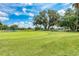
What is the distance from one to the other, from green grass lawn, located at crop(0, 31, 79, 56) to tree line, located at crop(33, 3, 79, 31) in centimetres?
9

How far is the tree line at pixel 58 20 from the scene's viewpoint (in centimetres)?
259

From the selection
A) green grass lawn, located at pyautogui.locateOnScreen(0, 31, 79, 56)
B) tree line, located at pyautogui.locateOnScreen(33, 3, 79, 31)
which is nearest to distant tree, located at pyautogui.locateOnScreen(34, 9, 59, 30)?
tree line, located at pyautogui.locateOnScreen(33, 3, 79, 31)

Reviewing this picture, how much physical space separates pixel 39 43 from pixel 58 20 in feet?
1.20

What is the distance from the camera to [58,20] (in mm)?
2607

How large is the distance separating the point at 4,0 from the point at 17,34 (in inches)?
17.1

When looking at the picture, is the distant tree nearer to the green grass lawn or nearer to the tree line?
the tree line

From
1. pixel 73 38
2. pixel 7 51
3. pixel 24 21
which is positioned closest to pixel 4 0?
pixel 24 21

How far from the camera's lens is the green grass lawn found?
2.51 m

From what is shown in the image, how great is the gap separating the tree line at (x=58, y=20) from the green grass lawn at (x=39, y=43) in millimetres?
86

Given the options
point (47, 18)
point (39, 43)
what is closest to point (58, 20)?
point (47, 18)

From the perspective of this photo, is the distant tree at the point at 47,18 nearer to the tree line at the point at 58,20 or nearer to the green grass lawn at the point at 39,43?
the tree line at the point at 58,20

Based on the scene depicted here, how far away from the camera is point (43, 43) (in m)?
2.56

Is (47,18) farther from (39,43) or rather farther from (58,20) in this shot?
(39,43)

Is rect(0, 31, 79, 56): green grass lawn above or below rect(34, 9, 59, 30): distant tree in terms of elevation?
below
